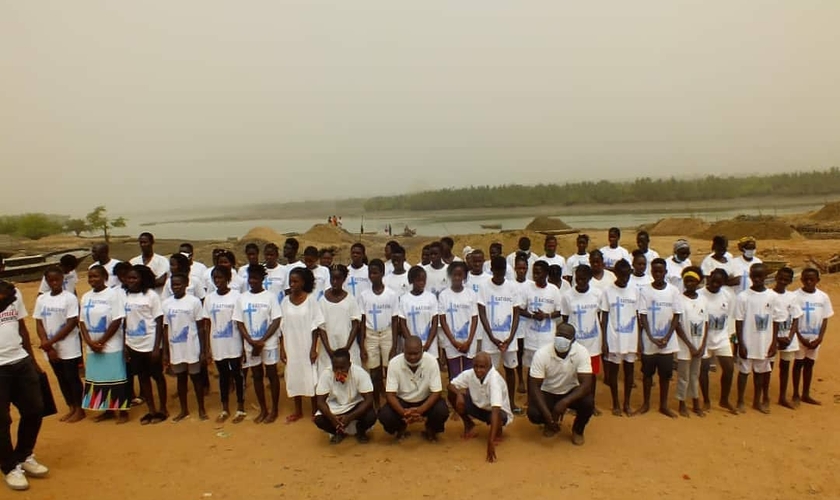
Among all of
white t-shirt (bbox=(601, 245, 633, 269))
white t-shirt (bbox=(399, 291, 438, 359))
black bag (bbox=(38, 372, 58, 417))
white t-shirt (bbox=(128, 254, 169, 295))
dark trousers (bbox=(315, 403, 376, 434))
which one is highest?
white t-shirt (bbox=(128, 254, 169, 295))

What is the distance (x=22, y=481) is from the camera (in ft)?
13.6

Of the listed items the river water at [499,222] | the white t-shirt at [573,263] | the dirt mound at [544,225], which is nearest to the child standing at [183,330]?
the white t-shirt at [573,263]

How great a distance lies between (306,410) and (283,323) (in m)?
1.23

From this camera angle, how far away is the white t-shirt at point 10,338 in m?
4.22

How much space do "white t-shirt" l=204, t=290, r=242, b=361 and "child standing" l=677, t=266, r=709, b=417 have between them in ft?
16.2

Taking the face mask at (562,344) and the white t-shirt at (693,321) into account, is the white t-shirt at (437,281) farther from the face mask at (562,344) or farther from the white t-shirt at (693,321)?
the white t-shirt at (693,321)

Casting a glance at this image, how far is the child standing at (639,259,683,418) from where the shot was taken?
218 inches

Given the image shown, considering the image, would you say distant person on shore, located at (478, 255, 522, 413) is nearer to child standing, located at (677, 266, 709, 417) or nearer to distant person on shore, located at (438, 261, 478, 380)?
distant person on shore, located at (438, 261, 478, 380)

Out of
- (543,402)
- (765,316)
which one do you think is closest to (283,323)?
(543,402)

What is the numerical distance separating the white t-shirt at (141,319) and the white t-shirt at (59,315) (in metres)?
0.58

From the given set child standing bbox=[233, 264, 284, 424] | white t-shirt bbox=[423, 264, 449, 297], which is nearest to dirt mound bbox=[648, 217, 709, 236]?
white t-shirt bbox=[423, 264, 449, 297]

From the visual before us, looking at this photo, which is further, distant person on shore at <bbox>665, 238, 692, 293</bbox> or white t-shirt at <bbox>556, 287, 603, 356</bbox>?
distant person on shore at <bbox>665, 238, 692, 293</bbox>

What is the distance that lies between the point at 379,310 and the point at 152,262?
11.6ft

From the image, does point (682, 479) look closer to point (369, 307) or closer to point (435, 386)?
point (435, 386)
